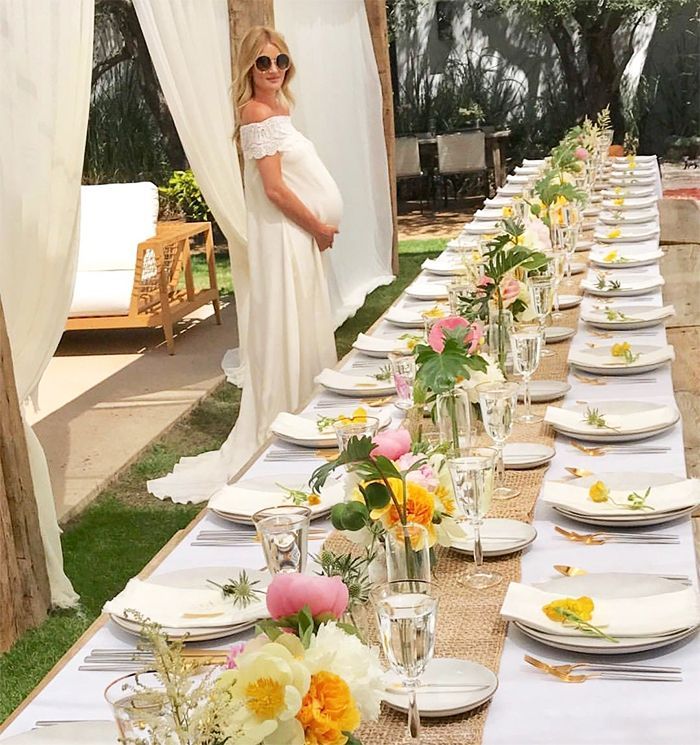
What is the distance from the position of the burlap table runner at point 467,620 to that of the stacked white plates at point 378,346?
91cm

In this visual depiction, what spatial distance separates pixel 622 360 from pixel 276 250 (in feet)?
5.69

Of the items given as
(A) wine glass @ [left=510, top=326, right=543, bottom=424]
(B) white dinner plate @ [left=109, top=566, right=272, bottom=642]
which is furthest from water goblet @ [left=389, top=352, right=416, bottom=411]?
(B) white dinner plate @ [left=109, top=566, right=272, bottom=642]

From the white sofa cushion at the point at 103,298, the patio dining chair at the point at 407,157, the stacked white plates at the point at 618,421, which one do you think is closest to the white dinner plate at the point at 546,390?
the stacked white plates at the point at 618,421

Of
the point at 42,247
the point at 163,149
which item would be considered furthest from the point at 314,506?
the point at 163,149

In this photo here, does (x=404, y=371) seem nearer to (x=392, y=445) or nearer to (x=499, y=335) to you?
(x=499, y=335)

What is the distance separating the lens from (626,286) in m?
3.76

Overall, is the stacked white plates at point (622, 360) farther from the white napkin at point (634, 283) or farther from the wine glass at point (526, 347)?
the white napkin at point (634, 283)

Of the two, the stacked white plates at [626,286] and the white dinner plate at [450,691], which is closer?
the white dinner plate at [450,691]

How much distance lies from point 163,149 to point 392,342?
9660mm

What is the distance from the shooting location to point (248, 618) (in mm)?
1560

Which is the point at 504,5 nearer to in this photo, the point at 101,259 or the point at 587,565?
the point at 101,259

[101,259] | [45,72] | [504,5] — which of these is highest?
[504,5]

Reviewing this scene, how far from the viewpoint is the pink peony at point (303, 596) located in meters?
1.06

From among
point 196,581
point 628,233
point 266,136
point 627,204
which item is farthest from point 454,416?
point 627,204
